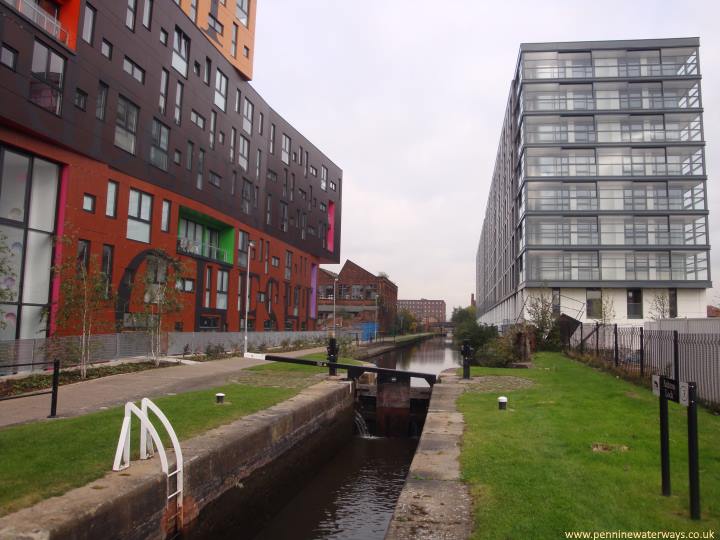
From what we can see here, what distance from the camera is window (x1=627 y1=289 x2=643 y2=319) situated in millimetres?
41094

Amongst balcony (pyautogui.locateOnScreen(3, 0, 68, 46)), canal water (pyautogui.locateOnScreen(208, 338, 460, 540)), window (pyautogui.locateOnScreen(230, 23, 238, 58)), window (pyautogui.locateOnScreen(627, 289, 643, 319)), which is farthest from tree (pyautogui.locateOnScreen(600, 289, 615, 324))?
balcony (pyautogui.locateOnScreen(3, 0, 68, 46))

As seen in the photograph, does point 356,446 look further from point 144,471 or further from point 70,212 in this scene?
point 70,212

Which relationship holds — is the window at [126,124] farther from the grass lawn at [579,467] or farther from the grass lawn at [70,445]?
the grass lawn at [579,467]

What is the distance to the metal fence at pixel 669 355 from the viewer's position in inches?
457

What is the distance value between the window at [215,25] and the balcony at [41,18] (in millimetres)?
15493

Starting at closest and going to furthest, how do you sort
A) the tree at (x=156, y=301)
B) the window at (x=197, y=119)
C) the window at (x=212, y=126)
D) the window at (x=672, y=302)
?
1. the tree at (x=156, y=301)
2. the window at (x=197, y=119)
3. the window at (x=212, y=126)
4. the window at (x=672, y=302)

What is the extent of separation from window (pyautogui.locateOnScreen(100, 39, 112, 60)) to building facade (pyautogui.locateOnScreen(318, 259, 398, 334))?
59025mm

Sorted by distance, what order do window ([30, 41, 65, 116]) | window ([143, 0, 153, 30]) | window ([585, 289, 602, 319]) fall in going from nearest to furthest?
1. window ([30, 41, 65, 116])
2. window ([143, 0, 153, 30])
3. window ([585, 289, 602, 319])

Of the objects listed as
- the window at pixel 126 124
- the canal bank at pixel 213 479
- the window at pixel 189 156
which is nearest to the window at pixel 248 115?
the window at pixel 189 156

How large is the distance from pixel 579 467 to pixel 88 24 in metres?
24.1

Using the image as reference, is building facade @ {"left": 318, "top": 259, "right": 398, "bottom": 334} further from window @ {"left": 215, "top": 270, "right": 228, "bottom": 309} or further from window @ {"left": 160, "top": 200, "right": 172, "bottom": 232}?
window @ {"left": 160, "top": 200, "right": 172, "bottom": 232}

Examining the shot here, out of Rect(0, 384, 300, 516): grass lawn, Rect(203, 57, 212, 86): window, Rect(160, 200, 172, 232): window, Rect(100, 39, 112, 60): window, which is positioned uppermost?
Rect(203, 57, 212, 86): window

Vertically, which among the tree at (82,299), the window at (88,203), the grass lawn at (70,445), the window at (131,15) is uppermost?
the window at (131,15)

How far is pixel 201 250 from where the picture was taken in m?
33.7
